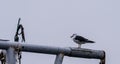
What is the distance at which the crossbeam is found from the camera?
55.8 feet

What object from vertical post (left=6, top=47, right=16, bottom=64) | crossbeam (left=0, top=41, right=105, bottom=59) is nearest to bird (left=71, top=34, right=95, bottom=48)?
crossbeam (left=0, top=41, right=105, bottom=59)

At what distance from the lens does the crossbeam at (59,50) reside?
17017 mm

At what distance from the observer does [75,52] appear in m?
17.8

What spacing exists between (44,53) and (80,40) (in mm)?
1796

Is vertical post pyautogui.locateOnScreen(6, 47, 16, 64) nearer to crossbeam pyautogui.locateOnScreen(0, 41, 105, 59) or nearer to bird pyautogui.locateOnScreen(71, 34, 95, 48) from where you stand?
crossbeam pyautogui.locateOnScreen(0, 41, 105, 59)

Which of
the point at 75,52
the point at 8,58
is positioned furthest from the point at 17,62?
the point at 75,52

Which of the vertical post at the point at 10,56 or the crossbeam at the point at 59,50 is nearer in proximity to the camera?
the vertical post at the point at 10,56

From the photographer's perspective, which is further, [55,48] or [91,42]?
[91,42]

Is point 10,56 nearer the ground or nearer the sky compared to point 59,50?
nearer the ground

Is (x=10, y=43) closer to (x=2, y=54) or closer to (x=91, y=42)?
(x=2, y=54)

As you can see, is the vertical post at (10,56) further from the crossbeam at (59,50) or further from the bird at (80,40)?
the bird at (80,40)

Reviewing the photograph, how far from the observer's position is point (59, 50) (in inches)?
681

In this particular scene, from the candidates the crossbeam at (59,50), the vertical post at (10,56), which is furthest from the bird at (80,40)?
the vertical post at (10,56)

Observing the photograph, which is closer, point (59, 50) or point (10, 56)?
point (10, 56)
